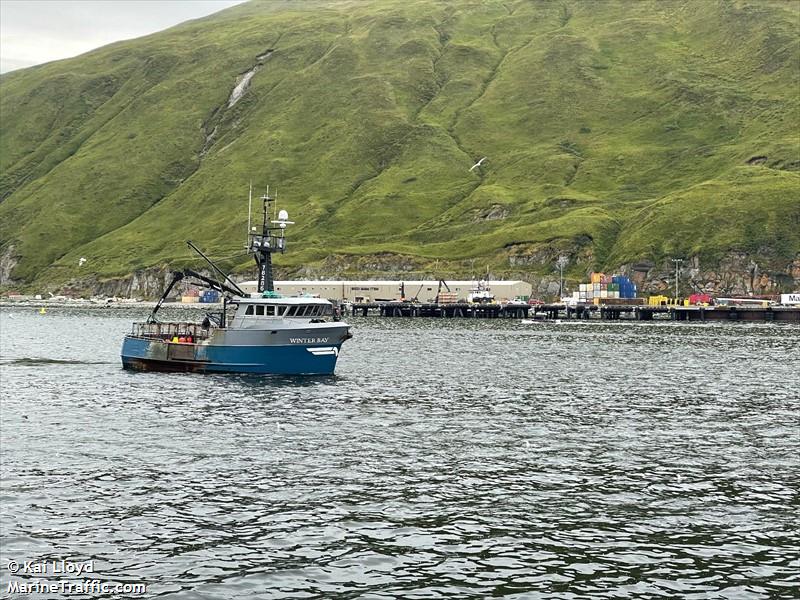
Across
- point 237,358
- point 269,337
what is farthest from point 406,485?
point 237,358

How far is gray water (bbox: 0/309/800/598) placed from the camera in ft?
97.6

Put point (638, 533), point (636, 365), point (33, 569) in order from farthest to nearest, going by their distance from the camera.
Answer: point (636, 365)
point (638, 533)
point (33, 569)

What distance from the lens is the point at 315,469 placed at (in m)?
44.2

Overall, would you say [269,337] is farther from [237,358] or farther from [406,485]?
[406,485]

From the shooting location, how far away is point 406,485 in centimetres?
4116

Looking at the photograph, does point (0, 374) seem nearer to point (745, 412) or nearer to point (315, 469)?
point (315, 469)

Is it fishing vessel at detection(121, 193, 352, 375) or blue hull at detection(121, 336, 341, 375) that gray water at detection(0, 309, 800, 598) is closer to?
blue hull at detection(121, 336, 341, 375)

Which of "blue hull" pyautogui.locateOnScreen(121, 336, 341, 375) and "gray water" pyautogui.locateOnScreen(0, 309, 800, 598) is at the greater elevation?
"blue hull" pyautogui.locateOnScreen(121, 336, 341, 375)

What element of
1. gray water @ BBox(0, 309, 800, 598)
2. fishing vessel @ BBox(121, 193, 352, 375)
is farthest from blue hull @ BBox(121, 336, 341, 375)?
gray water @ BBox(0, 309, 800, 598)

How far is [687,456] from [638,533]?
51.0 ft

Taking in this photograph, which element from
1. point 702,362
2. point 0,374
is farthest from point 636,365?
point 0,374

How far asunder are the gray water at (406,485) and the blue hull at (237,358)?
2526mm

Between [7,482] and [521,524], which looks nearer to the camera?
[521,524]

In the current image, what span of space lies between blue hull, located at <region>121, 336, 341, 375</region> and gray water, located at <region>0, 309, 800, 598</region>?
8.29ft
